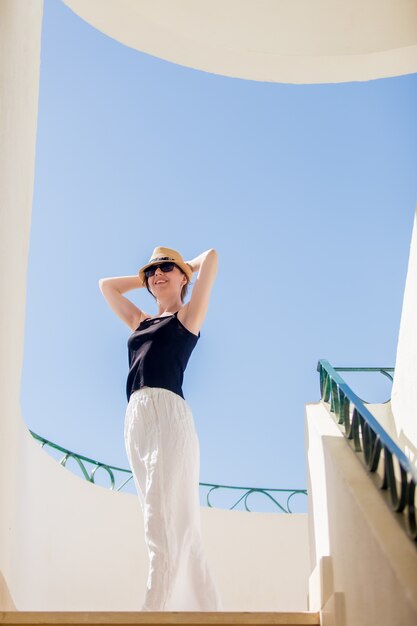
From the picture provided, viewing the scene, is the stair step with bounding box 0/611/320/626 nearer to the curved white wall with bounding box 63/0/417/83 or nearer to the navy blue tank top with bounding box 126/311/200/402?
the navy blue tank top with bounding box 126/311/200/402

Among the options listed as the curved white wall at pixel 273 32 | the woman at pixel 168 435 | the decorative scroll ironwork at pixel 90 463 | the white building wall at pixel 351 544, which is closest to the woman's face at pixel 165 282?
the woman at pixel 168 435

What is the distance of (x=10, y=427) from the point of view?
181 inches

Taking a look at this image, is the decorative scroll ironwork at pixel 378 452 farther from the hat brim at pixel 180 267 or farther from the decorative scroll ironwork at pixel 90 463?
the decorative scroll ironwork at pixel 90 463

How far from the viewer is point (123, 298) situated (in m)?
5.05

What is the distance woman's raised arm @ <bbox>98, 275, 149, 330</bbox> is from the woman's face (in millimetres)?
187

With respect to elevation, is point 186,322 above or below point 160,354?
above

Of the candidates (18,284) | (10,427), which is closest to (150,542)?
(10,427)

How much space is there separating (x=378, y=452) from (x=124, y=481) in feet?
12.2

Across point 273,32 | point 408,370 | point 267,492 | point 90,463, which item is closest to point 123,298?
point 408,370

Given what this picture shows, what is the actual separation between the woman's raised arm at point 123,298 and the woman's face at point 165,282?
0.61 ft

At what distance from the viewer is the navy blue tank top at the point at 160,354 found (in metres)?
4.31

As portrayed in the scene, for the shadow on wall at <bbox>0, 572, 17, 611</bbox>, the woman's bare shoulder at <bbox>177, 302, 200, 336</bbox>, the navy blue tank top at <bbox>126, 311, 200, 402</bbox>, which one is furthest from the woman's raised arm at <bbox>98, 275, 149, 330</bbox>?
the shadow on wall at <bbox>0, 572, 17, 611</bbox>

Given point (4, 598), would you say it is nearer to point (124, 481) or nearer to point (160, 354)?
A: point (160, 354)

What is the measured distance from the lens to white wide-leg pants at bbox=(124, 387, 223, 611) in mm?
3777
